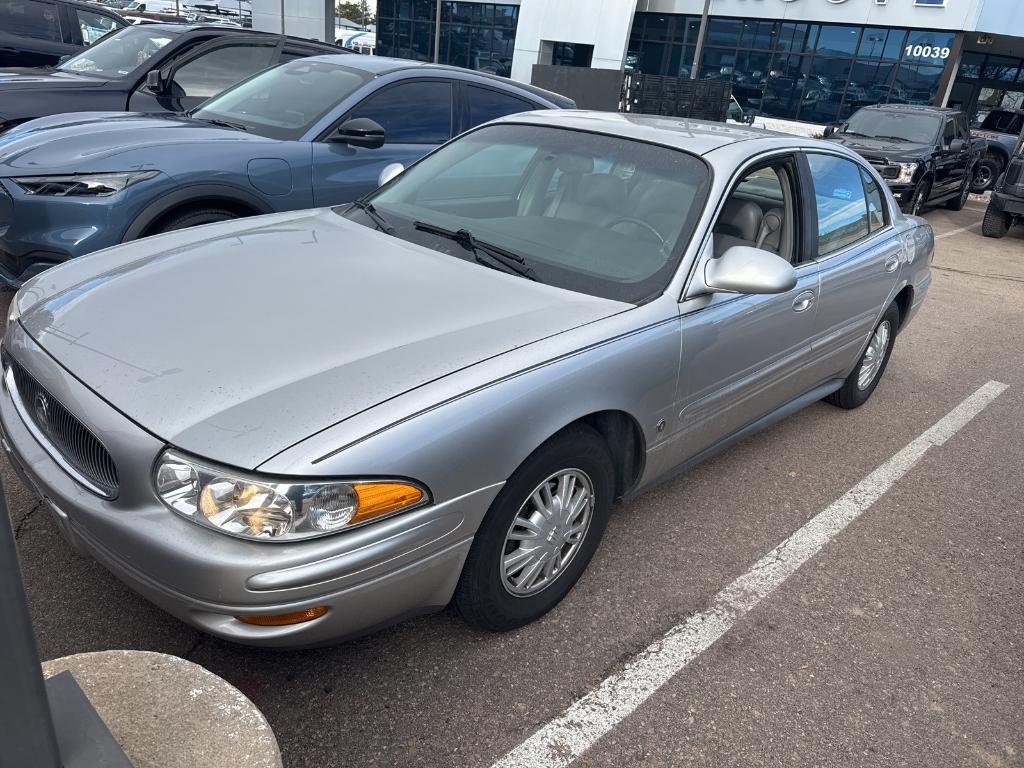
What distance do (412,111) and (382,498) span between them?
4.14 meters

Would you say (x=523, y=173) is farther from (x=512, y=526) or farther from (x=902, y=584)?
(x=902, y=584)

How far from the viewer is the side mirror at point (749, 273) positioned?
2766 millimetres

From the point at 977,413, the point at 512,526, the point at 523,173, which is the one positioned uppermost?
the point at 523,173

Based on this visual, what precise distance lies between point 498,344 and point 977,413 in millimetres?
4072

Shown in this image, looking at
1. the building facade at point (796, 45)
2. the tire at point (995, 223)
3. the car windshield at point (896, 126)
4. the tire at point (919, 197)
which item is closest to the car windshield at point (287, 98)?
the tire at point (919, 197)

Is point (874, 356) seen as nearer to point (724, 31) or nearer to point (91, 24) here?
point (91, 24)

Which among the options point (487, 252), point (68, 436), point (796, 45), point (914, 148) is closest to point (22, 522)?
point (68, 436)

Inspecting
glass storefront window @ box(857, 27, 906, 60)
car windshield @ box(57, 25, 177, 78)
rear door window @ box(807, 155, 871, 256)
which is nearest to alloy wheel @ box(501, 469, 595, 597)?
rear door window @ box(807, 155, 871, 256)

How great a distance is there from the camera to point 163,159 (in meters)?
4.39

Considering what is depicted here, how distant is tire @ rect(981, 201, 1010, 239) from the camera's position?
12.1 m

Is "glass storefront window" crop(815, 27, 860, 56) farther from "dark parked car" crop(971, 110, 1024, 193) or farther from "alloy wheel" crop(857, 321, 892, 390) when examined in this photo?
"alloy wheel" crop(857, 321, 892, 390)

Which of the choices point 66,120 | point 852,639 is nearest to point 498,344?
point 852,639

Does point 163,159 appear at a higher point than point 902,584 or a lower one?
higher

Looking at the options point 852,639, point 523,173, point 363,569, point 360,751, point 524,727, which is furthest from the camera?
point 523,173
